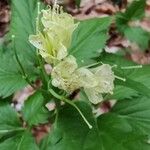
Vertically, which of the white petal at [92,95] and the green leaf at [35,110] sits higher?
the white petal at [92,95]

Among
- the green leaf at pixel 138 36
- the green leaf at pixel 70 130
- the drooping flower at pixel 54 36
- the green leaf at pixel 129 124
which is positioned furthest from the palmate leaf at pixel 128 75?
the green leaf at pixel 138 36

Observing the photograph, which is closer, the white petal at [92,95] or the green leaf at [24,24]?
the white petal at [92,95]

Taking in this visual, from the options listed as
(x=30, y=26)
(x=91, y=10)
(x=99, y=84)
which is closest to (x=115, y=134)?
(x=99, y=84)

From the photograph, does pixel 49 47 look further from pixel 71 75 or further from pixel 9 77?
pixel 9 77

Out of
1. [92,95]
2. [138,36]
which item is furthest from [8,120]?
[138,36]

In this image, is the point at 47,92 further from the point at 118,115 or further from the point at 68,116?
the point at 118,115

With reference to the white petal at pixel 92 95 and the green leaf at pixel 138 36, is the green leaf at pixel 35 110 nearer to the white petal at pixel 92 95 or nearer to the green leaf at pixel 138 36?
the white petal at pixel 92 95

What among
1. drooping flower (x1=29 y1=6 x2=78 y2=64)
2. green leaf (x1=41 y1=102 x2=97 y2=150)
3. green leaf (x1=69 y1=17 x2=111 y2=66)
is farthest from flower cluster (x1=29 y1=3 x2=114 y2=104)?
green leaf (x1=69 y1=17 x2=111 y2=66)
